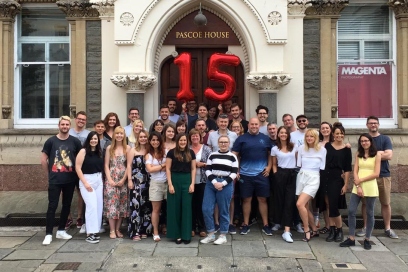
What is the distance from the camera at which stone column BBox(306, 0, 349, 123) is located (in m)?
9.33

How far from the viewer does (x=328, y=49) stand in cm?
940

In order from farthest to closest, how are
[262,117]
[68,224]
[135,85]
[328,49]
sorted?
[328,49] < [135,85] < [262,117] < [68,224]

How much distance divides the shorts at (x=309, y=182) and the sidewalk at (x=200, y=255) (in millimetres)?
784

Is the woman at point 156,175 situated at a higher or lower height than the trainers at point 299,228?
higher

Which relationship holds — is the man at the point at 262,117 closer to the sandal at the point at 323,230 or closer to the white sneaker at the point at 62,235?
the sandal at the point at 323,230

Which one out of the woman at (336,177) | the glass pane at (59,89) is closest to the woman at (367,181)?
the woman at (336,177)

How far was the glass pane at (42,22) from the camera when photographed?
32.7 ft

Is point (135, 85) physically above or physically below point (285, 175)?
above

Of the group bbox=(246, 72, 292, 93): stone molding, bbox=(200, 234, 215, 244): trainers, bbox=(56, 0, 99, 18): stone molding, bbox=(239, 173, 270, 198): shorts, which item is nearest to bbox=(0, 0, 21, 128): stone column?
bbox=(56, 0, 99, 18): stone molding

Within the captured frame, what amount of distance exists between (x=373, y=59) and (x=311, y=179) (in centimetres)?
408

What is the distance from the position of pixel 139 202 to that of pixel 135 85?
2854 mm

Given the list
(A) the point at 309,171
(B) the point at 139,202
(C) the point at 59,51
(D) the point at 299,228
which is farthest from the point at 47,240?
(C) the point at 59,51

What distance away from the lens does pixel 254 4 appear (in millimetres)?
9047

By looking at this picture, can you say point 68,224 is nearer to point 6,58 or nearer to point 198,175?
point 198,175
